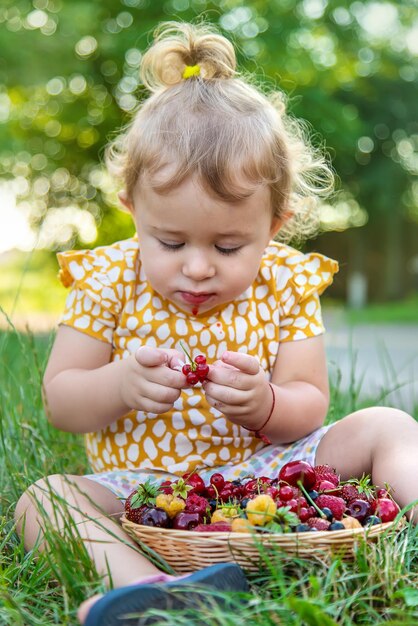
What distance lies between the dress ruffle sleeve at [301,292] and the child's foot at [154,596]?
884mm

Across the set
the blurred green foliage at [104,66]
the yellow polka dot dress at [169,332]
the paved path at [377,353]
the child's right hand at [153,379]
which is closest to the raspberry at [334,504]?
the child's right hand at [153,379]

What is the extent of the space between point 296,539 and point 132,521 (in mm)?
364

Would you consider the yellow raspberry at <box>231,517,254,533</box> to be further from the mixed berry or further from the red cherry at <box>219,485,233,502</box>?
the red cherry at <box>219,485,233,502</box>

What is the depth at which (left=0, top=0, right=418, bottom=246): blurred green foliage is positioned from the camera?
8.96 meters

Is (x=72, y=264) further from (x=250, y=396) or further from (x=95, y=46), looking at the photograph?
(x=95, y=46)

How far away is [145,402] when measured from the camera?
1.75m

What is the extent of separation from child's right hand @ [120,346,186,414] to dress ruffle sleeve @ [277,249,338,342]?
0.49 metres

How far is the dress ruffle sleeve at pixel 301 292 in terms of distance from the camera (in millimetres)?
2152

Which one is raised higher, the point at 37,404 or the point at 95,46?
the point at 95,46

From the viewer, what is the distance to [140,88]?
8.55 meters

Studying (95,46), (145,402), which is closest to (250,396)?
(145,402)

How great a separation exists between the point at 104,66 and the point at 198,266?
33.0ft

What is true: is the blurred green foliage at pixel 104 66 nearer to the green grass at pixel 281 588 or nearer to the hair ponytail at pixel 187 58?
the hair ponytail at pixel 187 58

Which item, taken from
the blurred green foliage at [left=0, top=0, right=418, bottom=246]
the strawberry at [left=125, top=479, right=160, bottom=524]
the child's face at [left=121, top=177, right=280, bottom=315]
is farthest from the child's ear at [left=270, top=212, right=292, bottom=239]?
the blurred green foliage at [left=0, top=0, right=418, bottom=246]
